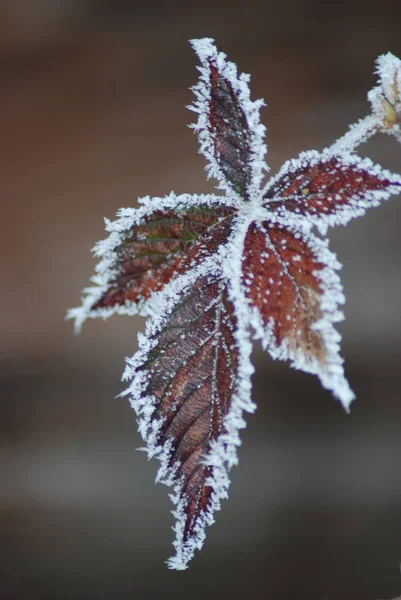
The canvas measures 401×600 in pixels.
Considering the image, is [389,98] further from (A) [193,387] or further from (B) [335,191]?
(A) [193,387]

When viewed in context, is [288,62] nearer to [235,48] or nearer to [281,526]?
[235,48]

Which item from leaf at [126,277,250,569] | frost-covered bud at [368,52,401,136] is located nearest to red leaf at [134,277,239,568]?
leaf at [126,277,250,569]

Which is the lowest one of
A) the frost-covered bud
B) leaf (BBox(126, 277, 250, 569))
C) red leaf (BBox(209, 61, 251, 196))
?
leaf (BBox(126, 277, 250, 569))

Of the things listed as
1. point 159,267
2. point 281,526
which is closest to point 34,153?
point 159,267

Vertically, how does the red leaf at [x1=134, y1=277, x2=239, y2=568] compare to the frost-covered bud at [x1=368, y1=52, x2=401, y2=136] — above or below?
below

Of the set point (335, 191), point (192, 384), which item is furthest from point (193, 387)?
point (335, 191)

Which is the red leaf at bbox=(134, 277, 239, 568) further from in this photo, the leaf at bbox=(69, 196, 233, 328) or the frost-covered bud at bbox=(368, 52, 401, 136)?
the frost-covered bud at bbox=(368, 52, 401, 136)
